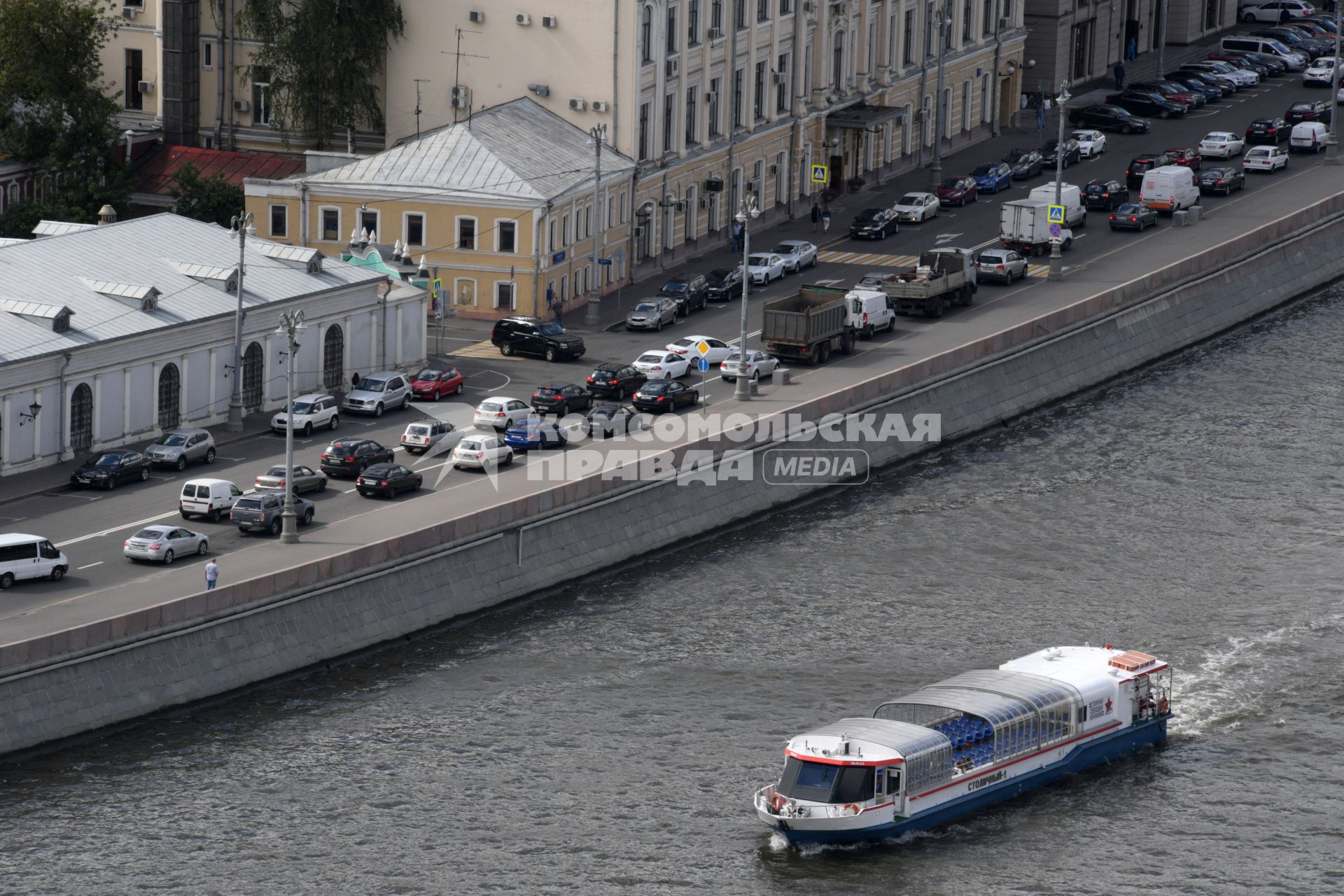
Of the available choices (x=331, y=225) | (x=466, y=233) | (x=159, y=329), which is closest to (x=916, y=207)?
(x=466, y=233)

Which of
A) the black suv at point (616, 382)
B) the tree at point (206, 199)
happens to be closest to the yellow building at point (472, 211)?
the tree at point (206, 199)

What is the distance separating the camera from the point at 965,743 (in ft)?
248

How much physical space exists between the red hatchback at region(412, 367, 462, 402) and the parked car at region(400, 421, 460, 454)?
22.1 ft

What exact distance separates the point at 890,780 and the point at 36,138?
74771 mm

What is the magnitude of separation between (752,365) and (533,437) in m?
13.2

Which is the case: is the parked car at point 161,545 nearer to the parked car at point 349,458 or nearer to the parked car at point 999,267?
the parked car at point 349,458

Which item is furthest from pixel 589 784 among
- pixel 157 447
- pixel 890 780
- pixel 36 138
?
pixel 36 138

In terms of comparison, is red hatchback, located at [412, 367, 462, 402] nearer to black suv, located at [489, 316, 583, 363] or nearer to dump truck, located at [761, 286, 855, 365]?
black suv, located at [489, 316, 583, 363]

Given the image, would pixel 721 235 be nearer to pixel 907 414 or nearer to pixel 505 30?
pixel 505 30

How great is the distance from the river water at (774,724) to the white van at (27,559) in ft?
29.3

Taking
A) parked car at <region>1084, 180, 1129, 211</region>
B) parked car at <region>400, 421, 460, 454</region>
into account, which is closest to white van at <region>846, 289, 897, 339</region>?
parked car at <region>400, 421, 460, 454</region>

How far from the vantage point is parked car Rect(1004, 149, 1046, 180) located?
152 meters

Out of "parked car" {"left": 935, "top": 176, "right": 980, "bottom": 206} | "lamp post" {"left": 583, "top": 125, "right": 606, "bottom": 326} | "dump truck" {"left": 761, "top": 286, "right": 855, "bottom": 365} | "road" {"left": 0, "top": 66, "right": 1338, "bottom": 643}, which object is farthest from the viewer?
"parked car" {"left": 935, "top": 176, "right": 980, "bottom": 206}

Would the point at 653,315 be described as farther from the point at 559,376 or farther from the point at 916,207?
the point at 916,207
